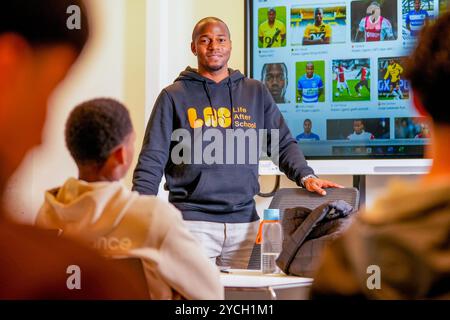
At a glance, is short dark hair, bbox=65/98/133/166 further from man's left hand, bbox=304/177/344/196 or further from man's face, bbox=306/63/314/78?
man's face, bbox=306/63/314/78

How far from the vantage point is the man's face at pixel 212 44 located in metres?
2.79

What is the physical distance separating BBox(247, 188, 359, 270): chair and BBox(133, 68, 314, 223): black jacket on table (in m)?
0.18

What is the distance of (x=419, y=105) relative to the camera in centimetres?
82

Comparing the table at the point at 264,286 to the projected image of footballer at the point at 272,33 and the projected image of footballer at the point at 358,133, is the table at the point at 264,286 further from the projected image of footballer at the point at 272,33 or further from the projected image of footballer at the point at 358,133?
the projected image of footballer at the point at 272,33

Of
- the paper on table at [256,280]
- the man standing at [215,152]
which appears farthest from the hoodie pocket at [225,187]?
the paper on table at [256,280]

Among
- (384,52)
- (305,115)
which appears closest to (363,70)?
(384,52)

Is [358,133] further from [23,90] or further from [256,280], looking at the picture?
[23,90]

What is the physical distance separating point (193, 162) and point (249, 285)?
1.00 metres

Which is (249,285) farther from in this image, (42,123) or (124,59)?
(124,59)

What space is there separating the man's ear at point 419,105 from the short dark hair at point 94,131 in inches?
29.3

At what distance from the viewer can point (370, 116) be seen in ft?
11.1

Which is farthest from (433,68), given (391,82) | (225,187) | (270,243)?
(391,82)

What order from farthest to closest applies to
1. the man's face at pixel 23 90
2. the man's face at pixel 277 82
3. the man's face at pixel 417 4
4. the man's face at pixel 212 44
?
1. the man's face at pixel 277 82
2. the man's face at pixel 417 4
3. the man's face at pixel 212 44
4. the man's face at pixel 23 90

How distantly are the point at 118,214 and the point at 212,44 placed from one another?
156 centimetres
